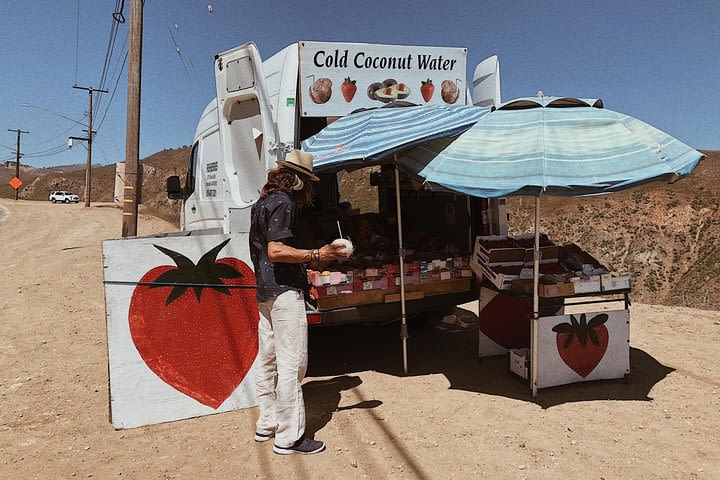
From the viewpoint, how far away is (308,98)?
5.01m

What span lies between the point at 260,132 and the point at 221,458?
2935mm

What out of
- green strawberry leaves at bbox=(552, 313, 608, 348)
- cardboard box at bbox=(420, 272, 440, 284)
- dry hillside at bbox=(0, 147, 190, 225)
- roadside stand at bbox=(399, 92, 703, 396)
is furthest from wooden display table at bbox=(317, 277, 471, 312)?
dry hillside at bbox=(0, 147, 190, 225)

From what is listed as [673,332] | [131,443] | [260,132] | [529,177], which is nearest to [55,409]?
[131,443]

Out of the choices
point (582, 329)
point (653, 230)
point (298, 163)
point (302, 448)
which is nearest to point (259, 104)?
point (298, 163)

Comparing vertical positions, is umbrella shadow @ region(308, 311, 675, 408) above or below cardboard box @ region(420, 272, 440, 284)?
below

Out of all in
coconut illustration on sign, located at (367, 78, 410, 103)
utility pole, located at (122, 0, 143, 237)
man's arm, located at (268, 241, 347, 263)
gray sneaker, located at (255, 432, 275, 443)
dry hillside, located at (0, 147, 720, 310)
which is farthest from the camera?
dry hillside, located at (0, 147, 720, 310)

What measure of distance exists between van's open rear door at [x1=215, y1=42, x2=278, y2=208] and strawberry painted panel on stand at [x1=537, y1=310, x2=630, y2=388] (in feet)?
9.97

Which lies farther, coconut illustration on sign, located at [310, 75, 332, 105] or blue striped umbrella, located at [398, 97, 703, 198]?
coconut illustration on sign, located at [310, 75, 332, 105]

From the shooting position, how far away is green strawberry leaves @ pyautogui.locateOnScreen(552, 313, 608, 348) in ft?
15.1

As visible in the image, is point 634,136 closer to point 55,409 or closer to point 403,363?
point 403,363

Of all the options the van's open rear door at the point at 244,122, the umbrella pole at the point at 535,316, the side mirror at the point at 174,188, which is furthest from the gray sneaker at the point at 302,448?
the side mirror at the point at 174,188

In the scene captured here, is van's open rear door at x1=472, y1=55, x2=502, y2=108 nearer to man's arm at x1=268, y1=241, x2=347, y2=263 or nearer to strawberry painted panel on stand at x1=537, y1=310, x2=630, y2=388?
strawberry painted panel on stand at x1=537, y1=310, x2=630, y2=388

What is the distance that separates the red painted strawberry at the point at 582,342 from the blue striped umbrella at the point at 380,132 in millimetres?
2049

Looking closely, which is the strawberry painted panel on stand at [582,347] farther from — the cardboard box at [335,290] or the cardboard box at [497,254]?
the cardboard box at [335,290]
